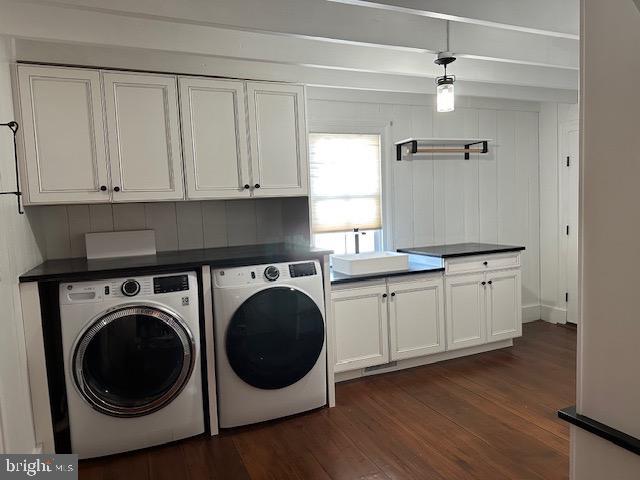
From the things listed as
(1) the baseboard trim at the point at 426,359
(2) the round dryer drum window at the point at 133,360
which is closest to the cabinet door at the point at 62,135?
(2) the round dryer drum window at the point at 133,360

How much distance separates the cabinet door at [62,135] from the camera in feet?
8.27

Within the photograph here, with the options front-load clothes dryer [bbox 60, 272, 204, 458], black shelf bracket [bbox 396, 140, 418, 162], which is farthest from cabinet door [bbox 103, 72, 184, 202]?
black shelf bracket [bbox 396, 140, 418, 162]

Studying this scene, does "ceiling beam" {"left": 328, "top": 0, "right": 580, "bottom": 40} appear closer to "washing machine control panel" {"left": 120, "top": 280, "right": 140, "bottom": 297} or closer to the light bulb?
the light bulb

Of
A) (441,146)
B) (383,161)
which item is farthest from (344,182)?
(441,146)

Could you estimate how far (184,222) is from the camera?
3346mm

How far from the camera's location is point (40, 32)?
2246 mm

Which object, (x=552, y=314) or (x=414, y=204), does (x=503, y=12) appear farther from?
(x=552, y=314)

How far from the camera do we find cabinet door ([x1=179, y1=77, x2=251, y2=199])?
2867 mm

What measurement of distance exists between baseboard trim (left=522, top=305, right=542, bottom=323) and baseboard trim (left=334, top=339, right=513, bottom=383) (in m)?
0.90

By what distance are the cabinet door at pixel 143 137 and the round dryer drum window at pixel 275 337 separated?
87cm

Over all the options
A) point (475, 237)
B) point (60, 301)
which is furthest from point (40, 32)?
point (475, 237)

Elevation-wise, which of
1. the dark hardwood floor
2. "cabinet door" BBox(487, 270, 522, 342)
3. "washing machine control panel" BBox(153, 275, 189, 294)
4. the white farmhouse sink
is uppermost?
"washing machine control panel" BBox(153, 275, 189, 294)

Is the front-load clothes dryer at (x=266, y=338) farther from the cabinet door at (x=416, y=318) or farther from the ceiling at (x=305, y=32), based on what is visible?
the ceiling at (x=305, y=32)

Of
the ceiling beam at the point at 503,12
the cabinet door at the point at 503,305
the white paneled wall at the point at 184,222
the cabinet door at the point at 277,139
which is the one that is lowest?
the cabinet door at the point at 503,305
